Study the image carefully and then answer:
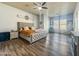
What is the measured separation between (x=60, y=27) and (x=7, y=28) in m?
1.77

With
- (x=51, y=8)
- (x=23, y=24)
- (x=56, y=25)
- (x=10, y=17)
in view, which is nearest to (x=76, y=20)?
(x=56, y=25)

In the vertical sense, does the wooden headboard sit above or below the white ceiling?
below

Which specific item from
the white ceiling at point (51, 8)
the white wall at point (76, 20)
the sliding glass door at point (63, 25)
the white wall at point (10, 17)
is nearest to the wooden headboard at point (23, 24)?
the white wall at point (10, 17)

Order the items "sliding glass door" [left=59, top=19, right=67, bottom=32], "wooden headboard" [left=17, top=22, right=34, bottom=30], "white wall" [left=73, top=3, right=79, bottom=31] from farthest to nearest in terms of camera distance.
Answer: "wooden headboard" [left=17, top=22, right=34, bottom=30] → "sliding glass door" [left=59, top=19, right=67, bottom=32] → "white wall" [left=73, top=3, right=79, bottom=31]

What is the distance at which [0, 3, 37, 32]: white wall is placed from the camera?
251cm

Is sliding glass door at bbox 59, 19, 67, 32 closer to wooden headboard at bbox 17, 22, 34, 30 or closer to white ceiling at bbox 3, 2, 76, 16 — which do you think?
white ceiling at bbox 3, 2, 76, 16

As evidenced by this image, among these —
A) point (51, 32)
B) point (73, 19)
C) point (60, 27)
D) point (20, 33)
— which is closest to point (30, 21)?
point (20, 33)

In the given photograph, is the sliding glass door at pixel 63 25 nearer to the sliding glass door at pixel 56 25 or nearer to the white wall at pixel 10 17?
the sliding glass door at pixel 56 25

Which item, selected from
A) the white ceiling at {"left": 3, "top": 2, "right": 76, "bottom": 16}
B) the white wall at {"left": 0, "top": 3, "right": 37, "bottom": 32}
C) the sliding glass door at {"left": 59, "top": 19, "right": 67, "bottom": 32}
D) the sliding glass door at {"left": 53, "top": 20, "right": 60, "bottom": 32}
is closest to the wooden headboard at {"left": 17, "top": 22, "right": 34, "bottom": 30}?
the white wall at {"left": 0, "top": 3, "right": 37, "bottom": 32}

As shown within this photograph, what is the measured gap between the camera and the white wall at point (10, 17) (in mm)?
2510

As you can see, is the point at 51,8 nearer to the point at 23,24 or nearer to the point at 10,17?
the point at 23,24

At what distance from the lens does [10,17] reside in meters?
2.68

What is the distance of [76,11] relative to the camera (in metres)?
2.30

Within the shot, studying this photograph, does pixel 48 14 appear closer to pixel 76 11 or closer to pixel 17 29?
pixel 76 11
